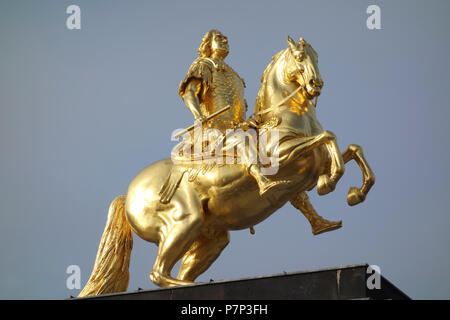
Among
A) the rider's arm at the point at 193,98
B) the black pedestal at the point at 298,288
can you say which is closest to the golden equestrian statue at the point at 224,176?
the rider's arm at the point at 193,98

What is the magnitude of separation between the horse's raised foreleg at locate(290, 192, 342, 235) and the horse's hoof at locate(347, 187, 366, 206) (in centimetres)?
46

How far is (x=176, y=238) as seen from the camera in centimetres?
684

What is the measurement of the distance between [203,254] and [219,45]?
2021mm

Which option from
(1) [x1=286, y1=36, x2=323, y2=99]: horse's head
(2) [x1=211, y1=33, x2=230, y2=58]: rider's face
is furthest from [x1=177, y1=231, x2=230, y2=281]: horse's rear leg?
(2) [x1=211, y1=33, x2=230, y2=58]: rider's face

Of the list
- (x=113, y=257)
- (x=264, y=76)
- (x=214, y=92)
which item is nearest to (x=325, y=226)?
(x=264, y=76)

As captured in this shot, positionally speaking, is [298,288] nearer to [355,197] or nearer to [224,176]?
[355,197]

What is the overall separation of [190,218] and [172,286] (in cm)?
78

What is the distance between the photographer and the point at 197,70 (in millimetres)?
7434

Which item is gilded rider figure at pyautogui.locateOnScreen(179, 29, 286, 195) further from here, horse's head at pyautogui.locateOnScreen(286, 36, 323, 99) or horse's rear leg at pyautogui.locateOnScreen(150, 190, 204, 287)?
horse's rear leg at pyautogui.locateOnScreen(150, 190, 204, 287)

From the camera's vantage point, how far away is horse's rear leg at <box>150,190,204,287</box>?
269 inches

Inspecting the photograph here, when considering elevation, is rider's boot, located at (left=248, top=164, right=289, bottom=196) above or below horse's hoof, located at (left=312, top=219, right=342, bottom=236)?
above

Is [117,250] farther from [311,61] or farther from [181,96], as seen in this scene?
[311,61]
